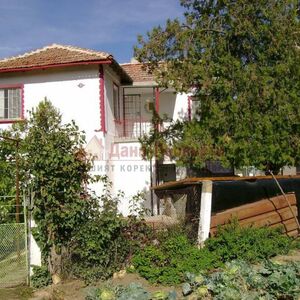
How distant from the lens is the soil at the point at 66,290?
7703 millimetres

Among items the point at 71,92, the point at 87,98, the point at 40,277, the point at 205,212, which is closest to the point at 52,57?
the point at 71,92

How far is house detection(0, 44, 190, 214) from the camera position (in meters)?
16.2

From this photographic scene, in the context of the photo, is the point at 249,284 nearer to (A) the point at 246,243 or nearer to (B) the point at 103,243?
(A) the point at 246,243

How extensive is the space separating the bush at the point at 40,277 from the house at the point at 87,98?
6.42m

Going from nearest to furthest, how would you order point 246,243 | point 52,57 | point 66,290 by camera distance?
point 66,290 → point 246,243 → point 52,57

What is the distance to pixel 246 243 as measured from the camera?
883cm

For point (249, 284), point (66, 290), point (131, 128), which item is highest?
point (131, 128)

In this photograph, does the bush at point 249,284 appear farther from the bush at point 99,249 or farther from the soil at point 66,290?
the bush at point 99,249

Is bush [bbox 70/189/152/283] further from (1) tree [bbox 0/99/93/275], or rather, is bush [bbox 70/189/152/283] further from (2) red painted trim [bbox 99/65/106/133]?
(2) red painted trim [bbox 99/65/106/133]

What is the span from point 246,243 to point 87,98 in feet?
30.3

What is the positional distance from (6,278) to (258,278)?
17.0 feet

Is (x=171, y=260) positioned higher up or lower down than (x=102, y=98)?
lower down

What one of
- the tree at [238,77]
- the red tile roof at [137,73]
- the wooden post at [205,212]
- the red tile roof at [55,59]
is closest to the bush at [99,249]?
the wooden post at [205,212]

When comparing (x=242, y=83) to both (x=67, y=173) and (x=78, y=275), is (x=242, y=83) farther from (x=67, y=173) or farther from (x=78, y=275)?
(x=78, y=275)
